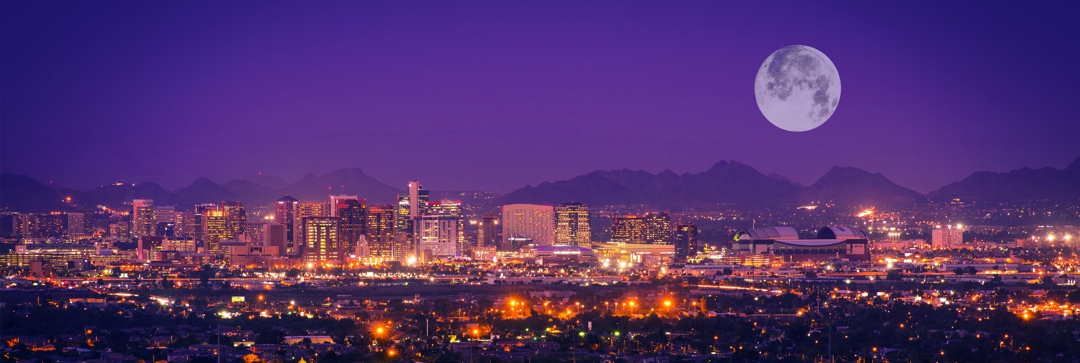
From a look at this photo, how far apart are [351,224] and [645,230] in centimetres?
2337

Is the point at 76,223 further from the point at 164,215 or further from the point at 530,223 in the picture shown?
the point at 530,223

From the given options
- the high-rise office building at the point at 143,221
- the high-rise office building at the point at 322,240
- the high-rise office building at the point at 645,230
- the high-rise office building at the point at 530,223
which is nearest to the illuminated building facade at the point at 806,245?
the high-rise office building at the point at 645,230

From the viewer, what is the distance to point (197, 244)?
117500 mm

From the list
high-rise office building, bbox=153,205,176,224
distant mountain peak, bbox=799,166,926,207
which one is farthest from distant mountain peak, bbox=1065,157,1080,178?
high-rise office building, bbox=153,205,176,224

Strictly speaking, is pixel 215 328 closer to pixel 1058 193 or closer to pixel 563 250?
pixel 563 250

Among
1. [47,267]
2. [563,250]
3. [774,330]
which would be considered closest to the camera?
[774,330]

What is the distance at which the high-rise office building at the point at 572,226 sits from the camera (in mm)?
122062

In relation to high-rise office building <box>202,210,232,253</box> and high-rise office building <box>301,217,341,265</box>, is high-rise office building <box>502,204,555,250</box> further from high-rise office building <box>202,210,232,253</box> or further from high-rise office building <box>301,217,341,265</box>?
high-rise office building <box>202,210,232,253</box>

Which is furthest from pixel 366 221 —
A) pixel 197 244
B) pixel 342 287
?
pixel 342 287

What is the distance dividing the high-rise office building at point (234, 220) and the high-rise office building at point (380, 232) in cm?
1388

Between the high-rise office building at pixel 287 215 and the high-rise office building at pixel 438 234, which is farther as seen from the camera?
the high-rise office building at pixel 287 215

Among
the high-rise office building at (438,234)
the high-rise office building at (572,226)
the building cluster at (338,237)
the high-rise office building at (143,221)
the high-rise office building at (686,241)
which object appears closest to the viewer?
the building cluster at (338,237)

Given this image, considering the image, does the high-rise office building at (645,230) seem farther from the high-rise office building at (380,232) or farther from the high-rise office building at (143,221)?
the high-rise office building at (143,221)

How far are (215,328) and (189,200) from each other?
145m
